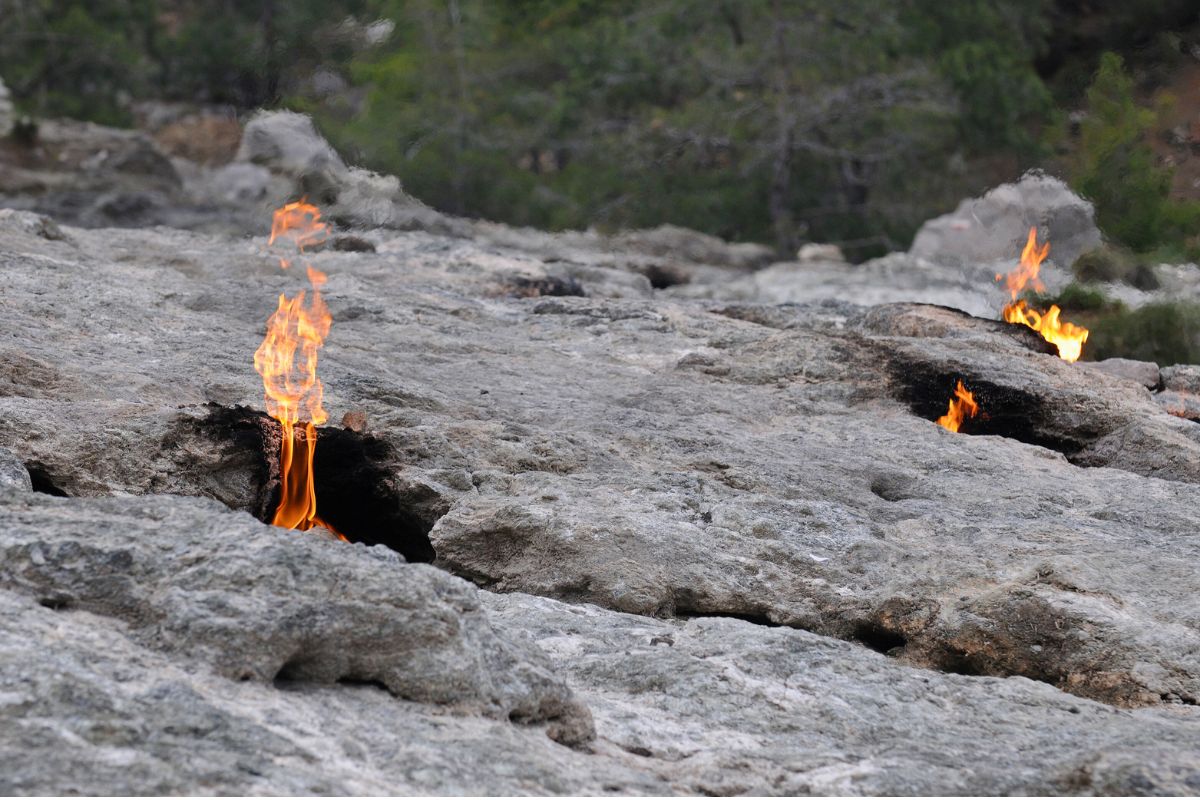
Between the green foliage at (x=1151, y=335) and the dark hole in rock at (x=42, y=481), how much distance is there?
10371 millimetres

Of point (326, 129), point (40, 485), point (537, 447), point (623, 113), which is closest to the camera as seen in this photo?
point (40, 485)

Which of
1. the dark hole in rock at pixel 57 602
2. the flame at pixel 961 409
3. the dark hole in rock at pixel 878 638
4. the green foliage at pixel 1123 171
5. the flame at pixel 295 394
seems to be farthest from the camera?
the green foliage at pixel 1123 171

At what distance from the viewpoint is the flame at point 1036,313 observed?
10141 millimetres

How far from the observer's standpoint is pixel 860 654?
4.92 metres

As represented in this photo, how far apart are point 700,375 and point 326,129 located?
35.4 feet

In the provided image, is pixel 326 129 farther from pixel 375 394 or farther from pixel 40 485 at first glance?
pixel 40 485

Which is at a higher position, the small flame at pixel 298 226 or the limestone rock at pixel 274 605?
the small flame at pixel 298 226

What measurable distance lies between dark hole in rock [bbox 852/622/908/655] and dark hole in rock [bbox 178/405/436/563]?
1.75 m

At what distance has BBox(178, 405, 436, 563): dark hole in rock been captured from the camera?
627cm

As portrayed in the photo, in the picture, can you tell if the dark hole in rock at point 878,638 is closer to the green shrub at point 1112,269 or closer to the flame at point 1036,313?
the flame at point 1036,313

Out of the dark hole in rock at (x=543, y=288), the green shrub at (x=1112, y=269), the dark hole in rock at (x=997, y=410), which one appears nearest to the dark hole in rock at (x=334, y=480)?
the dark hole in rock at (x=997, y=410)

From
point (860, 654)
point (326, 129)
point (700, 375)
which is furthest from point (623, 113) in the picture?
point (860, 654)

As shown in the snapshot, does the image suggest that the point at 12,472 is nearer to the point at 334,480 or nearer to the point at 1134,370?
the point at 334,480

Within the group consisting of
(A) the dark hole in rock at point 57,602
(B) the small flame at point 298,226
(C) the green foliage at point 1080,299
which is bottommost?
(A) the dark hole in rock at point 57,602
